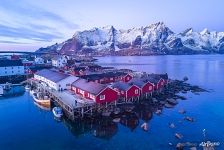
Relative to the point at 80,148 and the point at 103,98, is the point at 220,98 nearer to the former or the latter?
the point at 103,98

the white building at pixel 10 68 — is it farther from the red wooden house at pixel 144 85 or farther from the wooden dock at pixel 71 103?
the red wooden house at pixel 144 85

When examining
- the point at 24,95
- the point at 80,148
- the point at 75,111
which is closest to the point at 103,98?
the point at 75,111

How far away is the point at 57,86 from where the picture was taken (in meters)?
57.5

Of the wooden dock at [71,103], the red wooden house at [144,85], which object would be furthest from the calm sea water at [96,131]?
the red wooden house at [144,85]

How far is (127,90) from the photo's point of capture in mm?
52156

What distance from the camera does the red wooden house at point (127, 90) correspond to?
171 feet

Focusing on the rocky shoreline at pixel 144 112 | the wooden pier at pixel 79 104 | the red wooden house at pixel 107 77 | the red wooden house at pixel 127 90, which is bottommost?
the rocky shoreline at pixel 144 112

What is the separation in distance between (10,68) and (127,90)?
48037mm

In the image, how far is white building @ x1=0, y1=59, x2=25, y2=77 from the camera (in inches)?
3227

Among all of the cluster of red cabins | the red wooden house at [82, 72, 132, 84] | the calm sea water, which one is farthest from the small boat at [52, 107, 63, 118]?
the red wooden house at [82, 72, 132, 84]

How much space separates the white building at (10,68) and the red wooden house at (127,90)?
44226 millimetres

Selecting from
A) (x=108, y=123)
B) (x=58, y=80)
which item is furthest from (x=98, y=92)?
(x=58, y=80)

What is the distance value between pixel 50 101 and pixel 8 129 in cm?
1230

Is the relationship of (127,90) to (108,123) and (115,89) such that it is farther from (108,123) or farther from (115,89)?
(108,123)
